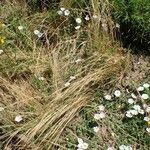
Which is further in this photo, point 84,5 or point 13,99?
point 84,5

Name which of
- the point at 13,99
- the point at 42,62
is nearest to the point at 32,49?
the point at 42,62

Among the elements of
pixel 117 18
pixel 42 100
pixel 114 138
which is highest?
pixel 117 18

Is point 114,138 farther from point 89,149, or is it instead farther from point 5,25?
point 5,25

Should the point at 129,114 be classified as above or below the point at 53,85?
below

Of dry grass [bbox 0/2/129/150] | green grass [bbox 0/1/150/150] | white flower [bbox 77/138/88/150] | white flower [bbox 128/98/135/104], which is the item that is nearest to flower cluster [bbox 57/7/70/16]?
green grass [bbox 0/1/150/150]

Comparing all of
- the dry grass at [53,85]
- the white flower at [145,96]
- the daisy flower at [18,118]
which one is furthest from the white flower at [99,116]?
the daisy flower at [18,118]

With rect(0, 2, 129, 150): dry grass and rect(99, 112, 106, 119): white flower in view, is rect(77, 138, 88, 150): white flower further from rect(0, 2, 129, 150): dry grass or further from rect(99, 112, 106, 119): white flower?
rect(99, 112, 106, 119): white flower

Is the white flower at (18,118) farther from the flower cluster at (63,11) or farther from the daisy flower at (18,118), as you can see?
the flower cluster at (63,11)

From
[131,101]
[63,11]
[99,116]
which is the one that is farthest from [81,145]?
[63,11]

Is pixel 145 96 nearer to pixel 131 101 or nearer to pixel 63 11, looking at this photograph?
pixel 131 101
